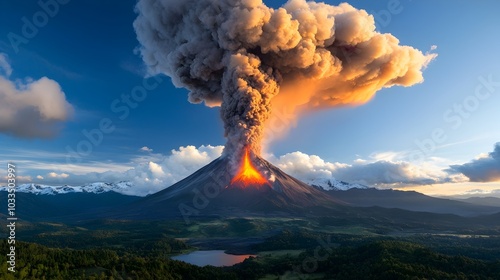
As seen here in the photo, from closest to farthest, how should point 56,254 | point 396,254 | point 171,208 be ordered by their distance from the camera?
1. point 56,254
2. point 396,254
3. point 171,208

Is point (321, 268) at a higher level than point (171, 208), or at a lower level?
lower

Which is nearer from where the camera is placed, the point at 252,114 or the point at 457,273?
the point at 457,273

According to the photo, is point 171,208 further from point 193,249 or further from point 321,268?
point 321,268

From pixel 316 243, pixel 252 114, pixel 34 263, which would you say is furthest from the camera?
pixel 252 114

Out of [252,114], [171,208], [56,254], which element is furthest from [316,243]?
[171,208]

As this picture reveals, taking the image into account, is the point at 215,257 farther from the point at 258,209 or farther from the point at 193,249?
the point at 258,209

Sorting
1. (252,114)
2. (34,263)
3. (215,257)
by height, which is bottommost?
(215,257)
